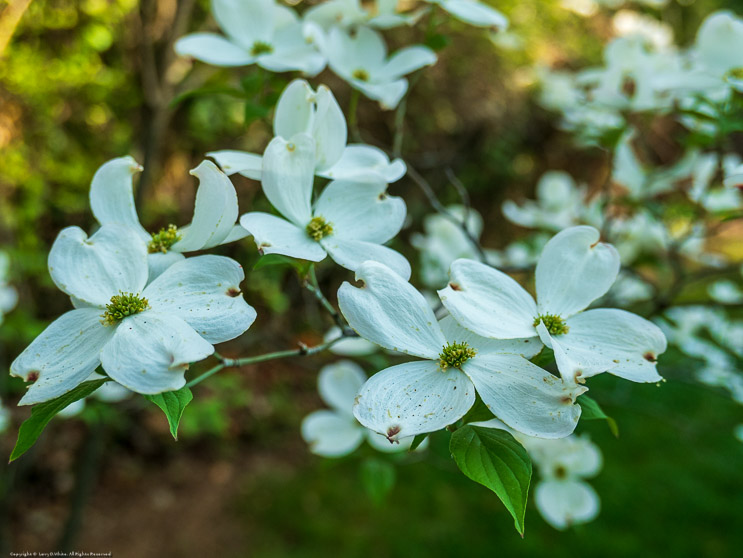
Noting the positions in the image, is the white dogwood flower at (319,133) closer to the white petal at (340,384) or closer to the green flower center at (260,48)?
the green flower center at (260,48)

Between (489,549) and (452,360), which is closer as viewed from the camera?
(452,360)

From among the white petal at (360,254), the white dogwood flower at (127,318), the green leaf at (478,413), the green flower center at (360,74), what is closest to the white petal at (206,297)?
the white dogwood flower at (127,318)

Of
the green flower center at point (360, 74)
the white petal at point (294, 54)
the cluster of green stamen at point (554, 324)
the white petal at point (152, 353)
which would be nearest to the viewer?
the white petal at point (152, 353)

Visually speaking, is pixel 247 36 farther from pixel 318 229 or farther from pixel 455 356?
pixel 455 356

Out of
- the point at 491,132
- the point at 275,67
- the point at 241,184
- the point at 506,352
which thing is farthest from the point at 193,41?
the point at 491,132

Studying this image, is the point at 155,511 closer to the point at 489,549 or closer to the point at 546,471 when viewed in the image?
the point at 489,549

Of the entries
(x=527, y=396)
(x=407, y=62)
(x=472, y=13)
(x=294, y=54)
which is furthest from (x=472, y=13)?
(x=527, y=396)
